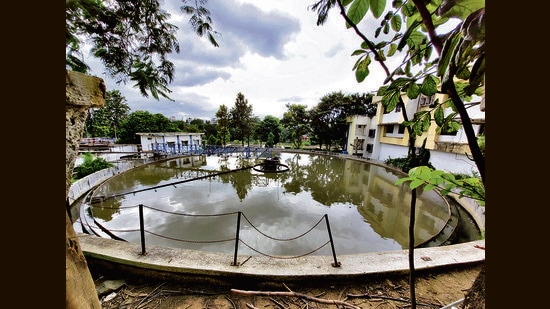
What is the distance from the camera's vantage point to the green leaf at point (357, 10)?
0.72 m

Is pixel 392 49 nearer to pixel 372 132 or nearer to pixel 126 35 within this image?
pixel 126 35

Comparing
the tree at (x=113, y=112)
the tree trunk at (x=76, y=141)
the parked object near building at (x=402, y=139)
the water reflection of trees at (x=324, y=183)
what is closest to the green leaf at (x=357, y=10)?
the tree trunk at (x=76, y=141)

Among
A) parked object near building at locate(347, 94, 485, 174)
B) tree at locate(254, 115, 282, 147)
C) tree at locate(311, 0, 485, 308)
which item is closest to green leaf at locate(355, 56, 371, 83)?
tree at locate(311, 0, 485, 308)

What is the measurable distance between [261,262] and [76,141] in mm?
2440

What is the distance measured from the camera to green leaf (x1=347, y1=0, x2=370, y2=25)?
0.72 m

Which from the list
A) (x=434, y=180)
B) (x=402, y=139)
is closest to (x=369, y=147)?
(x=402, y=139)

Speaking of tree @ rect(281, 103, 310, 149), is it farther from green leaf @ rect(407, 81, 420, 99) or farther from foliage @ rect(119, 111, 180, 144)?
green leaf @ rect(407, 81, 420, 99)

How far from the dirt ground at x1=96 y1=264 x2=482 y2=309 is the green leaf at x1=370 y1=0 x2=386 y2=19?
2582mm

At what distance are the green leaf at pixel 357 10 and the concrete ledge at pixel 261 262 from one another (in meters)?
2.65

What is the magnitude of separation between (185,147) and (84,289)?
944 inches

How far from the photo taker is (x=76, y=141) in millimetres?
1090

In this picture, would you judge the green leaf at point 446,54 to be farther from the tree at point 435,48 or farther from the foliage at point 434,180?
the foliage at point 434,180
